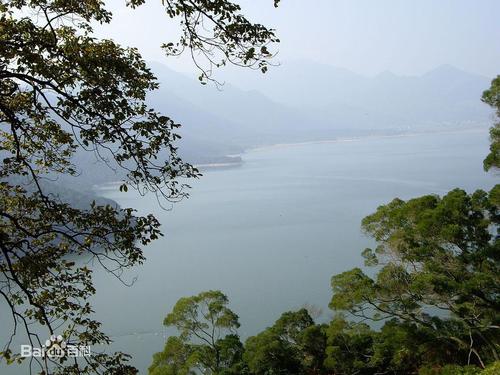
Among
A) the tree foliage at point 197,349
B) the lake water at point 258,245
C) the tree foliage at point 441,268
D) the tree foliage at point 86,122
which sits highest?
the tree foliage at point 86,122

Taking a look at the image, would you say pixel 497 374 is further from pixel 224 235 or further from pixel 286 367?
pixel 224 235

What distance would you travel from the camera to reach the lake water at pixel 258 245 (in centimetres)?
1355

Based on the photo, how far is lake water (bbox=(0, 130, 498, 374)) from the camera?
13.5 metres

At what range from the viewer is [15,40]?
6.04ft

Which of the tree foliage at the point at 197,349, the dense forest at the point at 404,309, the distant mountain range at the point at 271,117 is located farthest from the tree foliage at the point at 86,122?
the distant mountain range at the point at 271,117

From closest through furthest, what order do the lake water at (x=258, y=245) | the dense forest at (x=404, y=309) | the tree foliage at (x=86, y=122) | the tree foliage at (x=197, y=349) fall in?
the tree foliage at (x=86, y=122) → the dense forest at (x=404, y=309) → the tree foliage at (x=197, y=349) → the lake water at (x=258, y=245)

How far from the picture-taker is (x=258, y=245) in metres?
20.8

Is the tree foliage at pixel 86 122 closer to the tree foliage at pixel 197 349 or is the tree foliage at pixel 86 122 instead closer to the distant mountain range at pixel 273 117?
the tree foliage at pixel 197 349

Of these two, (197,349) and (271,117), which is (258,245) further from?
(271,117)

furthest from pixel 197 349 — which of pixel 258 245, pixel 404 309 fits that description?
pixel 258 245

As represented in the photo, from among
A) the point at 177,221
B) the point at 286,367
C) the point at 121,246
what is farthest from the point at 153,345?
the point at 177,221

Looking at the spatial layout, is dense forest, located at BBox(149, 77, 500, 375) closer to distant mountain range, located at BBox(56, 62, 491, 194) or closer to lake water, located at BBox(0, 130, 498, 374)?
lake water, located at BBox(0, 130, 498, 374)

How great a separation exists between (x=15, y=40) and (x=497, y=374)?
4.09m

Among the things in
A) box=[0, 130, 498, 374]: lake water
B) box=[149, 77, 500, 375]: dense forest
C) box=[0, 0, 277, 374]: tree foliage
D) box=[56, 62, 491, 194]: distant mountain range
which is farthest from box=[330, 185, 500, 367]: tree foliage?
box=[56, 62, 491, 194]: distant mountain range
